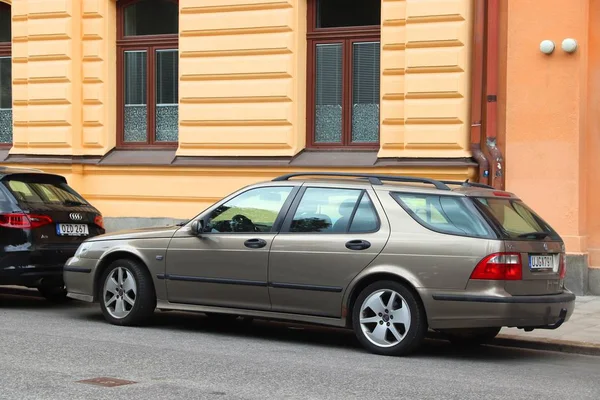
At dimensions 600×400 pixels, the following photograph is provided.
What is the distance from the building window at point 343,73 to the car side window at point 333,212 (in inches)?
240

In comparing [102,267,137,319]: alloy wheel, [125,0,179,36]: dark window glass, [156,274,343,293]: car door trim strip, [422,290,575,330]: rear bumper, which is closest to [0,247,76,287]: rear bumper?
[102,267,137,319]: alloy wheel

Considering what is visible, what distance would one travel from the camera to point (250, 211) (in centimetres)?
1066

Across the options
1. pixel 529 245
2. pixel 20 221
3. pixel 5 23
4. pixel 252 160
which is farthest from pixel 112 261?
pixel 5 23

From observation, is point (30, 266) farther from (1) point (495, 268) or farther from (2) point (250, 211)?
(1) point (495, 268)

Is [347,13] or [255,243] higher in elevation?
[347,13]

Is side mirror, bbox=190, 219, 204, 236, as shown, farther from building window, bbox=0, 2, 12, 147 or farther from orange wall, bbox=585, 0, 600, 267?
building window, bbox=0, 2, 12, 147

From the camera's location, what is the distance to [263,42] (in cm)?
1648

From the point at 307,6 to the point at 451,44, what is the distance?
2546 millimetres

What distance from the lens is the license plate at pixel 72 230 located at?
12.7 m

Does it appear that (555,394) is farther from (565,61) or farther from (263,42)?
(263,42)

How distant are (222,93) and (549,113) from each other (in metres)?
4.99

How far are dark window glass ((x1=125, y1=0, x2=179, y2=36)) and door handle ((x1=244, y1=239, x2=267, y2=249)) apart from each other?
8043 millimetres

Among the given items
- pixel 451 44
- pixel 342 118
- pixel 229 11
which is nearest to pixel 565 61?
pixel 451 44

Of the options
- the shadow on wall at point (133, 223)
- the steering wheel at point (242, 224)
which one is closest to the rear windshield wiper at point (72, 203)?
the steering wheel at point (242, 224)
